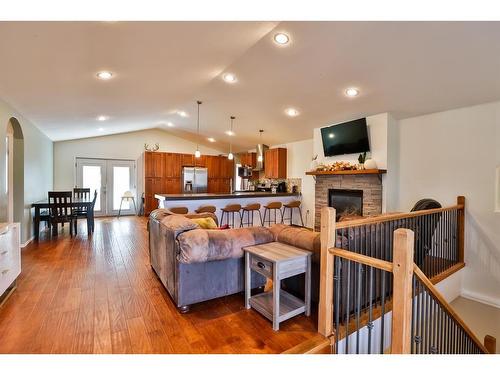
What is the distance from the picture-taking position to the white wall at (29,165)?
341 cm

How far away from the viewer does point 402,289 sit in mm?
1487

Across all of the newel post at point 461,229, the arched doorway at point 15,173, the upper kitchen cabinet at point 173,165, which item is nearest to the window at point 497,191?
the newel post at point 461,229

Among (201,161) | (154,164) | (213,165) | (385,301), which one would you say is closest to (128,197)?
(154,164)

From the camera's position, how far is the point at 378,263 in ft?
5.27

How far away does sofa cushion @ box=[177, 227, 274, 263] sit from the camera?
2.23 metres

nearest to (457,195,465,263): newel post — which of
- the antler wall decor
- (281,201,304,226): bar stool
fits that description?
(281,201,304,226): bar stool

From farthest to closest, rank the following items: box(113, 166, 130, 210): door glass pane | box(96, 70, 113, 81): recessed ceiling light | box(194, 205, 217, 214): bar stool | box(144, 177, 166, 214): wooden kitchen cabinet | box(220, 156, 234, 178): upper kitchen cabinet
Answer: box(220, 156, 234, 178): upper kitchen cabinet, box(113, 166, 130, 210): door glass pane, box(144, 177, 166, 214): wooden kitchen cabinet, box(194, 205, 217, 214): bar stool, box(96, 70, 113, 81): recessed ceiling light

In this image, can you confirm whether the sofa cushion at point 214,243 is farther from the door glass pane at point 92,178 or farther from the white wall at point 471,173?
the door glass pane at point 92,178

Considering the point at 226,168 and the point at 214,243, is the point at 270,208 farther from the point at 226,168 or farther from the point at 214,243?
the point at 214,243

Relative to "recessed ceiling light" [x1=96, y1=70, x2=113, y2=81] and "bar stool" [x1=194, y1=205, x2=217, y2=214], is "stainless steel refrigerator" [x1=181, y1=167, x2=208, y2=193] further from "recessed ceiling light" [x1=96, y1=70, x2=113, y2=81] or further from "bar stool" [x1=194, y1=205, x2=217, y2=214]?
"recessed ceiling light" [x1=96, y1=70, x2=113, y2=81]

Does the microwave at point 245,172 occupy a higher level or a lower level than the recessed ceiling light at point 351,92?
lower

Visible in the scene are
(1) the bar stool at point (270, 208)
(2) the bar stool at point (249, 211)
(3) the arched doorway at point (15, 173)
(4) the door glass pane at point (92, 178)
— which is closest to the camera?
(3) the arched doorway at point (15, 173)

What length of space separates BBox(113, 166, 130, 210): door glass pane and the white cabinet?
586cm

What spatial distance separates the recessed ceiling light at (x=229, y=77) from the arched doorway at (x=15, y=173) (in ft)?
11.6
